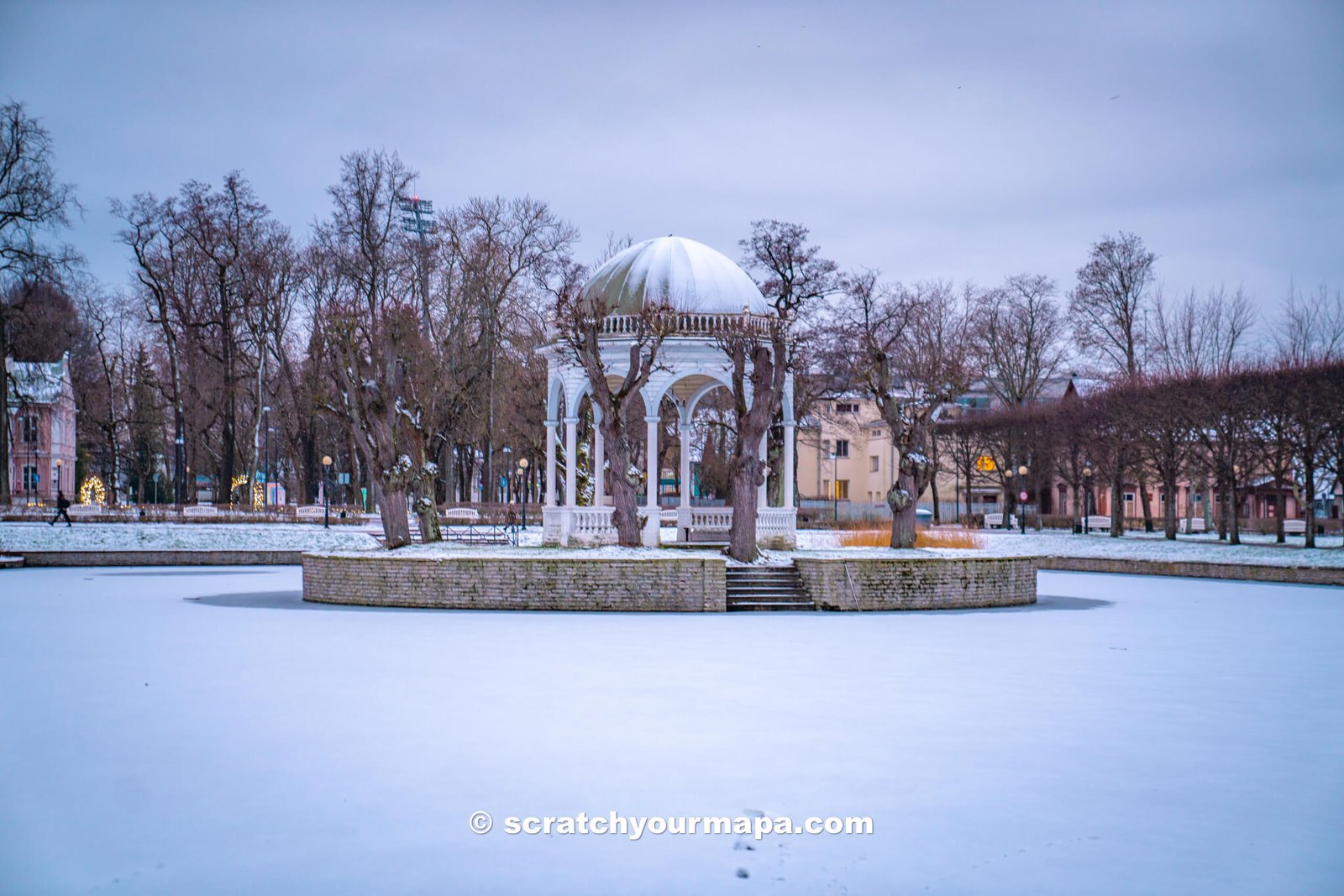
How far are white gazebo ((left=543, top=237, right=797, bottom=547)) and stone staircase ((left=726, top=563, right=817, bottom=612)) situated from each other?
466cm

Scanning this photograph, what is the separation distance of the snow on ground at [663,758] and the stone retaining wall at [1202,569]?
13318 mm

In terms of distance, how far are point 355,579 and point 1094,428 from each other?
3314 cm

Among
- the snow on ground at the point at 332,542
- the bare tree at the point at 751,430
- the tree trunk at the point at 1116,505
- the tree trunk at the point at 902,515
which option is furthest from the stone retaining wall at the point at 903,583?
the tree trunk at the point at 1116,505

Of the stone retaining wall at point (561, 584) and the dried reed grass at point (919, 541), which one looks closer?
the stone retaining wall at point (561, 584)

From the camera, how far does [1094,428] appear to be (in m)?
48.0

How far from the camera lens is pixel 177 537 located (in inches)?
1535

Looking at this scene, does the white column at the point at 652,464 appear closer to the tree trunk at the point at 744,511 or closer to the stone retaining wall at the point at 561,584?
the tree trunk at the point at 744,511

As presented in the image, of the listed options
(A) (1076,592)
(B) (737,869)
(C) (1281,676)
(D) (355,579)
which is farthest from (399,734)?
(A) (1076,592)

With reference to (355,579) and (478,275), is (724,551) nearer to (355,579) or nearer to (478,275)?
(355,579)

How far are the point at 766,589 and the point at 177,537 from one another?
2292 cm

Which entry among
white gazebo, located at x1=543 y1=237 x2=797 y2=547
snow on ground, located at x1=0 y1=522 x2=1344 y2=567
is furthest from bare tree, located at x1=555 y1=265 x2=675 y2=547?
snow on ground, located at x1=0 y1=522 x2=1344 y2=567

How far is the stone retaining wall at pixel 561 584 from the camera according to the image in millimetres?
22281

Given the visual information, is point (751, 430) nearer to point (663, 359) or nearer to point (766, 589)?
point (766, 589)

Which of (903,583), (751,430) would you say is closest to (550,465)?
(751,430)
